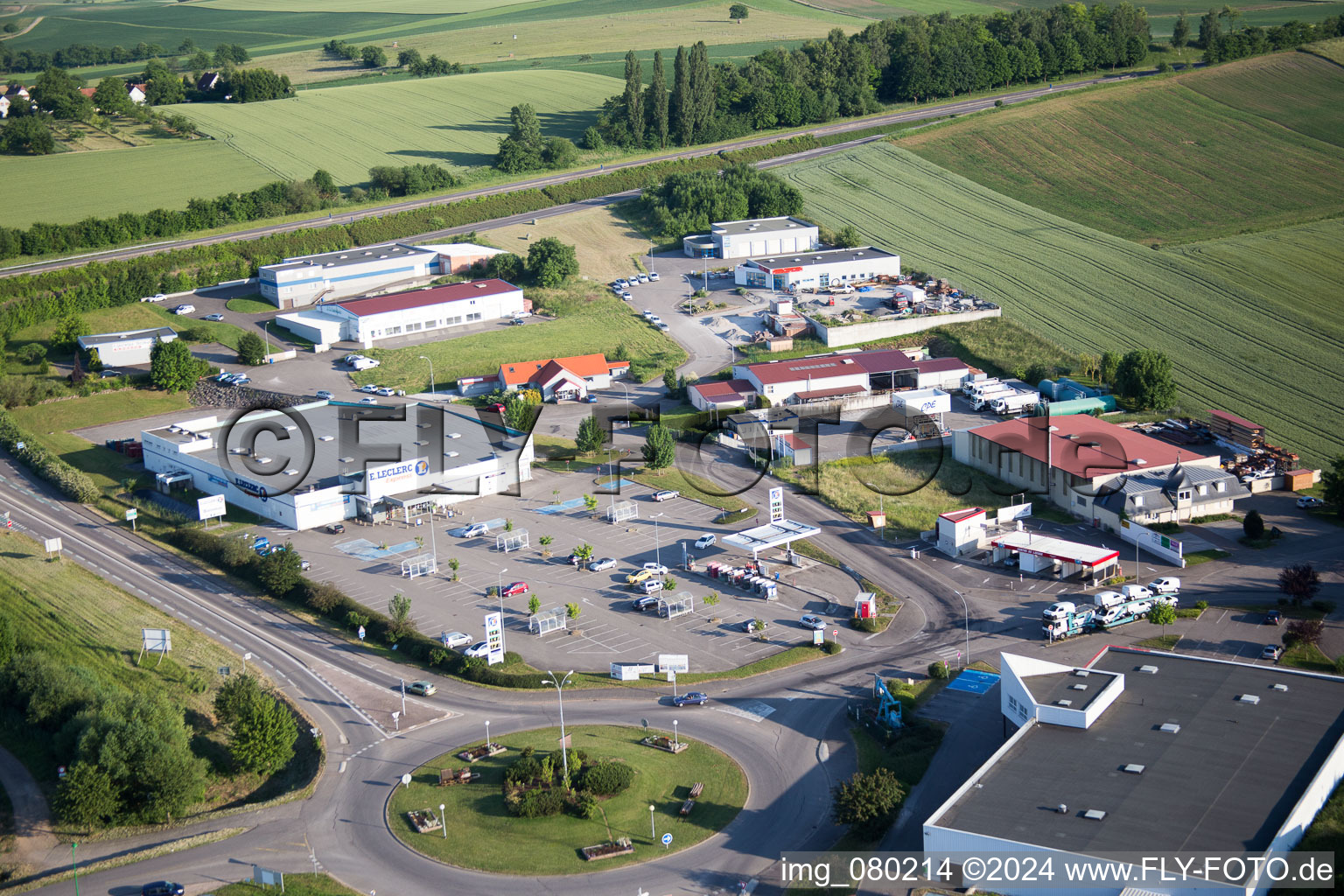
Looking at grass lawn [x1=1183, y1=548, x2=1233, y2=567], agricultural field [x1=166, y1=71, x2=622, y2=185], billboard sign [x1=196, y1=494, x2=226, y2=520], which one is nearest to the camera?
grass lawn [x1=1183, y1=548, x2=1233, y2=567]

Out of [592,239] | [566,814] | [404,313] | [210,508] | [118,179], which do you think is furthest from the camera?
[118,179]

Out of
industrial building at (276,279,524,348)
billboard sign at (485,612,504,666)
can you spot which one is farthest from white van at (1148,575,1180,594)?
industrial building at (276,279,524,348)

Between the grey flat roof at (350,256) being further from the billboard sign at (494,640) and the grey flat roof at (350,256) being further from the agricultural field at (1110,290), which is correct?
the billboard sign at (494,640)

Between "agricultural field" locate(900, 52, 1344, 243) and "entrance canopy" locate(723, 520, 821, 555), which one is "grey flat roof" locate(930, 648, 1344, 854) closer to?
"entrance canopy" locate(723, 520, 821, 555)

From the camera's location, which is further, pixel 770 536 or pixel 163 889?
pixel 770 536

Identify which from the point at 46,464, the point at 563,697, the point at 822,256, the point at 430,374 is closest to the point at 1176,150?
the point at 822,256

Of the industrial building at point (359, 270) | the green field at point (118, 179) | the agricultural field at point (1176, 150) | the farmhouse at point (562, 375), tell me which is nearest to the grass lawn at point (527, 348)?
the farmhouse at point (562, 375)

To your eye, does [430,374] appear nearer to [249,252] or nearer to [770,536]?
[249,252]
